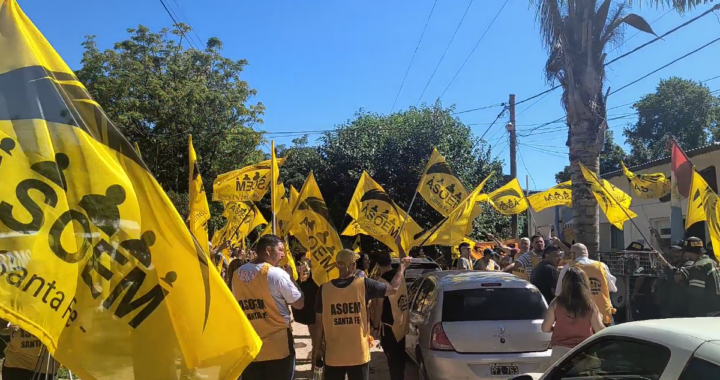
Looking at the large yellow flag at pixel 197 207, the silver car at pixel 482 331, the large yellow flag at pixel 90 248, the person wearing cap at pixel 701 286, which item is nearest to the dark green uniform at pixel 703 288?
the person wearing cap at pixel 701 286

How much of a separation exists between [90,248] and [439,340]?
4510 millimetres

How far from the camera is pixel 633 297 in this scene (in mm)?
10062

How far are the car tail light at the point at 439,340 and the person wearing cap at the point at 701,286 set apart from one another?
323 cm

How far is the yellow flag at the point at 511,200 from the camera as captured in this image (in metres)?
15.0

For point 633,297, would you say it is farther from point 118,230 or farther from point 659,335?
point 118,230

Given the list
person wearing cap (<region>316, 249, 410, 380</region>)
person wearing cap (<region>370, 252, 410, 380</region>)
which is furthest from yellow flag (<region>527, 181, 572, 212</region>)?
person wearing cap (<region>316, 249, 410, 380</region>)

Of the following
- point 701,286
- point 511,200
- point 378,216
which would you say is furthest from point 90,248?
point 511,200

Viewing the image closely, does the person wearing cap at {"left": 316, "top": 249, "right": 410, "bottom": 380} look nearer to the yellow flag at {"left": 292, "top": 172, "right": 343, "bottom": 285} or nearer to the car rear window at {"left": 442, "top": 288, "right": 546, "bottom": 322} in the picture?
the car rear window at {"left": 442, "top": 288, "right": 546, "bottom": 322}

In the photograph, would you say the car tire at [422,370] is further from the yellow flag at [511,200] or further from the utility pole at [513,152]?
the utility pole at [513,152]

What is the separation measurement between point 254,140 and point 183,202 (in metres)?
4.73

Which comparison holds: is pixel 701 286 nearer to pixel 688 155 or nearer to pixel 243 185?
pixel 243 185

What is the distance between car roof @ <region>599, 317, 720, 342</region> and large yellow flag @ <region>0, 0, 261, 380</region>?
189 cm

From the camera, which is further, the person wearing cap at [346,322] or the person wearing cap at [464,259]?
the person wearing cap at [464,259]

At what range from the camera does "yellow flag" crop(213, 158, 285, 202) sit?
478 inches
